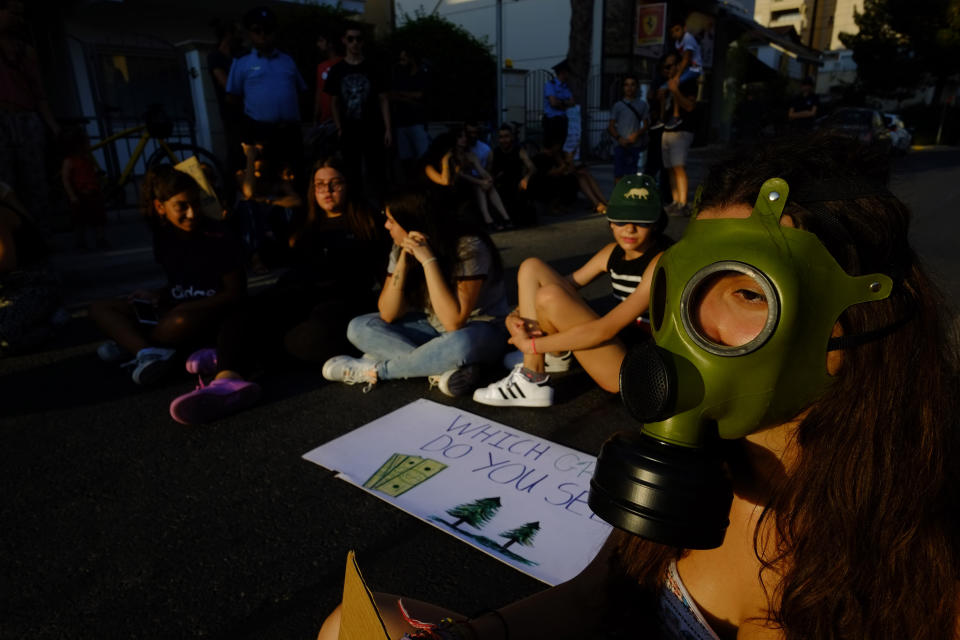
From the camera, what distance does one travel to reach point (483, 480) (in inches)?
93.7

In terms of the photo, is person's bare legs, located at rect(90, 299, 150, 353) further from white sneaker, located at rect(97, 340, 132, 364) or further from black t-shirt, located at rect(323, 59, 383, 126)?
black t-shirt, located at rect(323, 59, 383, 126)

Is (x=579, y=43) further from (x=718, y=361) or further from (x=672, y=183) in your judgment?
(x=718, y=361)

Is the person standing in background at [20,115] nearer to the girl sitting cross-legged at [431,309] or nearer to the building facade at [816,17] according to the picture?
the girl sitting cross-legged at [431,309]

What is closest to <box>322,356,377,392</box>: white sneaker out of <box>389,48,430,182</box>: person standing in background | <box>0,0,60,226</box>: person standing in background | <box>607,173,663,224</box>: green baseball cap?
<box>607,173,663,224</box>: green baseball cap

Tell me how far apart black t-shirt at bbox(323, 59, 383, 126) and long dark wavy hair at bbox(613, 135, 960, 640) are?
6.92 metres

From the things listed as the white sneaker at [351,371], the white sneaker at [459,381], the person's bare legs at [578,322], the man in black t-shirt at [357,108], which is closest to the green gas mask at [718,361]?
the person's bare legs at [578,322]

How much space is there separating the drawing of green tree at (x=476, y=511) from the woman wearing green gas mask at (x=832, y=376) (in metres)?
1.23

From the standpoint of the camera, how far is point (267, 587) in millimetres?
1860

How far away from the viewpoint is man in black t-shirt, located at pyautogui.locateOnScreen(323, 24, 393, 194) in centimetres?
716

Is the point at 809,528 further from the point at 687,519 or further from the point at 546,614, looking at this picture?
the point at 546,614

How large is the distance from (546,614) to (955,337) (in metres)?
0.84

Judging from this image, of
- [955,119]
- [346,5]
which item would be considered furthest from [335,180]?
[955,119]

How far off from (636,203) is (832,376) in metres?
2.03

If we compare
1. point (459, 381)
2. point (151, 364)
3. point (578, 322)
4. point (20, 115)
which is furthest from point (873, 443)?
point (20, 115)
